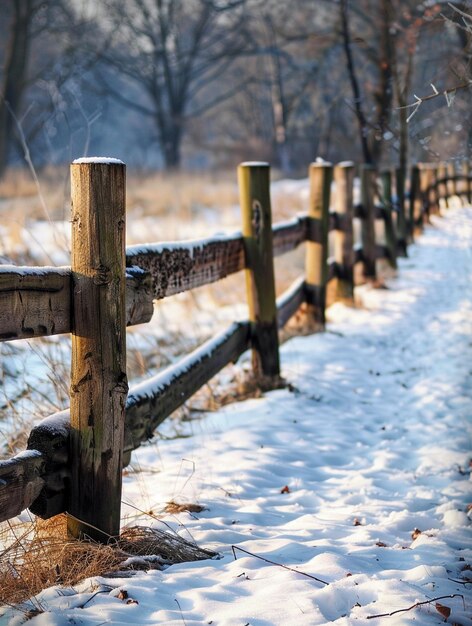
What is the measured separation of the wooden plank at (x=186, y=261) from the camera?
3166 millimetres

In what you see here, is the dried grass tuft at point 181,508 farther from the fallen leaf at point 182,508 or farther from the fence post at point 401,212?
the fence post at point 401,212

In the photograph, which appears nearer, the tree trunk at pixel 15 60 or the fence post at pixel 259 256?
the fence post at pixel 259 256

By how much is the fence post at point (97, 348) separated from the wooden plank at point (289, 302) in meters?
2.97

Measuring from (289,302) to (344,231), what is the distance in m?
1.97

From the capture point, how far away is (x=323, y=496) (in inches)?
135

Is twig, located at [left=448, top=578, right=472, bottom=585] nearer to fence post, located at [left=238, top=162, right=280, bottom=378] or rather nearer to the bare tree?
fence post, located at [left=238, top=162, right=280, bottom=378]

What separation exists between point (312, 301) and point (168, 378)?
3.39 metres

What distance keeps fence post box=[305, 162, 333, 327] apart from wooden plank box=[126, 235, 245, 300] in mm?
1906

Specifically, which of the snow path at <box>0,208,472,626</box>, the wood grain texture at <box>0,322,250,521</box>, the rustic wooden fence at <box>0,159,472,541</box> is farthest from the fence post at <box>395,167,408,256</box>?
the wood grain texture at <box>0,322,250,521</box>

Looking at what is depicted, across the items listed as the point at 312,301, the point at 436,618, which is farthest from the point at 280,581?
the point at 312,301

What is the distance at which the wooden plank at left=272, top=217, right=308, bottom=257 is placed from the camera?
525 centimetres

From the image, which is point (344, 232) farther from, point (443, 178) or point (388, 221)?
point (443, 178)

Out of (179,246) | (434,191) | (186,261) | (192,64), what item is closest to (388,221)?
(186,261)

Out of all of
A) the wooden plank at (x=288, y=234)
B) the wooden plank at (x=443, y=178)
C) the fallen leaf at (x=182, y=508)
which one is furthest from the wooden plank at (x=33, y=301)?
the wooden plank at (x=443, y=178)
